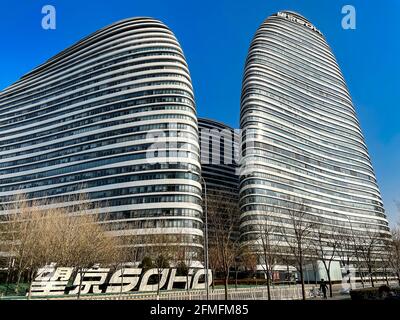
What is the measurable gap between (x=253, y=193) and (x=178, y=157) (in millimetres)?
33382

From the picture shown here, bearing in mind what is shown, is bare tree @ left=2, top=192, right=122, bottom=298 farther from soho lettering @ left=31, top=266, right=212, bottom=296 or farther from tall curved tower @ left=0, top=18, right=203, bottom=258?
tall curved tower @ left=0, top=18, right=203, bottom=258

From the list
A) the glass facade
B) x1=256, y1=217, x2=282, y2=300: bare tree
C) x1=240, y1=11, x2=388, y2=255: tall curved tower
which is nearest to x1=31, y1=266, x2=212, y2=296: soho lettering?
x1=256, y1=217, x2=282, y2=300: bare tree

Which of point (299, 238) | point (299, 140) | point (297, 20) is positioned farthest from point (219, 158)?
point (299, 238)

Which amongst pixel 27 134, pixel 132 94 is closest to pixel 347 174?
pixel 132 94

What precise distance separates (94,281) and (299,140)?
118370 millimetres

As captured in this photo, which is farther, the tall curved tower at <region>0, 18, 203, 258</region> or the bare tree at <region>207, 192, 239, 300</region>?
the tall curved tower at <region>0, 18, 203, 258</region>

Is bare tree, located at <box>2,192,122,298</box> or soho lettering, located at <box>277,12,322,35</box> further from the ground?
soho lettering, located at <box>277,12,322,35</box>

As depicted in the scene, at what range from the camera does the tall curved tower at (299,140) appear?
377 ft

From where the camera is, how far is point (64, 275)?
105ft

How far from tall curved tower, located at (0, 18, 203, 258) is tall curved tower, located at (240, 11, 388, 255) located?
28.2 m

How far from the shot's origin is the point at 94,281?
35.3 m

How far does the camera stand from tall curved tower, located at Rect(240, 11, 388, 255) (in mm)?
115000

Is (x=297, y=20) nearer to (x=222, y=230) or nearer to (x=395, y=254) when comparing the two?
(x=395, y=254)
